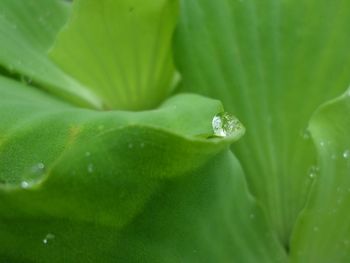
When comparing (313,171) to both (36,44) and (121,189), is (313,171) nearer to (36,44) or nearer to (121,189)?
(121,189)

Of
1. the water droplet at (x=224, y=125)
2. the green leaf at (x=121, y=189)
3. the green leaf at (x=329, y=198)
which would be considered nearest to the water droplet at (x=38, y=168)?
the green leaf at (x=121, y=189)

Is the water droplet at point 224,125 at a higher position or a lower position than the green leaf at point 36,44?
higher

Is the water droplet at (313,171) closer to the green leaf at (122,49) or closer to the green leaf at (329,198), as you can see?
the green leaf at (329,198)

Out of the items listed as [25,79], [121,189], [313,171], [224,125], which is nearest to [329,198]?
[313,171]

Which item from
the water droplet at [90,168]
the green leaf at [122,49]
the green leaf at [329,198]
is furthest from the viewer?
the green leaf at [122,49]

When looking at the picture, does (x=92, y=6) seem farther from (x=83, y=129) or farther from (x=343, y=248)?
(x=343, y=248)

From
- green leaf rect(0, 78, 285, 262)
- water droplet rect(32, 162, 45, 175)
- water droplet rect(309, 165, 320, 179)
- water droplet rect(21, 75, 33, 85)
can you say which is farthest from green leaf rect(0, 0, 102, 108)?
water droplet rect(309, 165, 320, 179)

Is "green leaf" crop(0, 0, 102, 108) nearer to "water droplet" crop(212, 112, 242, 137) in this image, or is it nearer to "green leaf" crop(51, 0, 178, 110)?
"green leaf" crop(51, 0, 178, 110)

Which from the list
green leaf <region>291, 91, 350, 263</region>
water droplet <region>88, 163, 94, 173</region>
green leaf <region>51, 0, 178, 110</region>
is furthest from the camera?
green leaf <region>51, 0, 178, 110</region>
